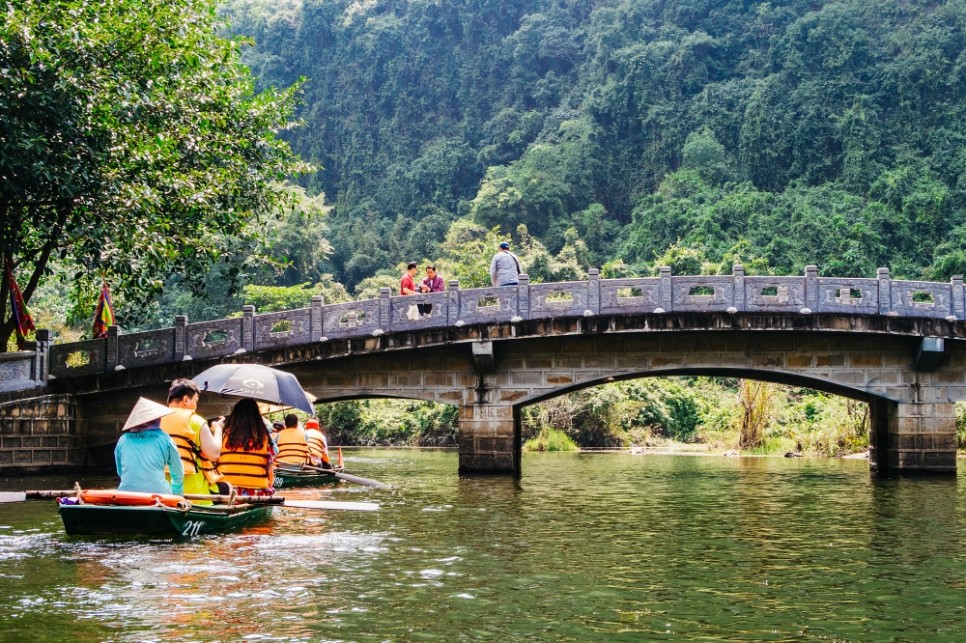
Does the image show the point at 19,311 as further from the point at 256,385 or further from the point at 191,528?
the point at 191,528

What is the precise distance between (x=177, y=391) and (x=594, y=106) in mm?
54173

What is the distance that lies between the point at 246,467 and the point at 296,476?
5.58 metres

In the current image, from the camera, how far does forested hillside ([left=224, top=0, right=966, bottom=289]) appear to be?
50.6 meters

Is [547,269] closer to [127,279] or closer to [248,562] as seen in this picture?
[127,279]

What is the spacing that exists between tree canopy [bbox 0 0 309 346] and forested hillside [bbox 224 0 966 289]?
22.3 meters

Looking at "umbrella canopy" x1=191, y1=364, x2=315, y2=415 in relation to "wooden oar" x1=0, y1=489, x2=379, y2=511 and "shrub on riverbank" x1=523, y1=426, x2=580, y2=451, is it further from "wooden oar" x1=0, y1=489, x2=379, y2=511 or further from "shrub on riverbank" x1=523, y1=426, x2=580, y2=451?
"shrub on riverbank" x1=523, y1=426, x2=580, y2=451

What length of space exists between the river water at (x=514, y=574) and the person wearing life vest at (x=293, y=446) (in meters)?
1.17

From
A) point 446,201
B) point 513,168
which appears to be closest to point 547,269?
point 513,168

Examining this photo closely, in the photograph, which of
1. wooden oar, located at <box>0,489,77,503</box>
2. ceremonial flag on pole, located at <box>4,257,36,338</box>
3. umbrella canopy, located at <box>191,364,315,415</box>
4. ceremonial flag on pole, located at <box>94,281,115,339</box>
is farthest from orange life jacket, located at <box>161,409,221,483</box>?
ceremonial flag on pole, located at <box>94,281,115,339</box>

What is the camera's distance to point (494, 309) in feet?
80.6

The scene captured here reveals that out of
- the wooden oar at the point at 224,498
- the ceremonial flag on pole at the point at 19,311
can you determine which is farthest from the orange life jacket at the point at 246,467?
the ceremonial flag on pole at the point at 19,311

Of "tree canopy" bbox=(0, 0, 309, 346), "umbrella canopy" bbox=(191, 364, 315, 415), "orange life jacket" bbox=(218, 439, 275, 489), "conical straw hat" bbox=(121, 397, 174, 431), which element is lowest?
"orange life jacket" bbox=(218, 439, 275, 489)

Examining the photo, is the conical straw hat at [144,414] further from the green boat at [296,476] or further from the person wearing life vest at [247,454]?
the green boat at [296,476]

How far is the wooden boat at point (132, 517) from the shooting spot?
39.6 feet
